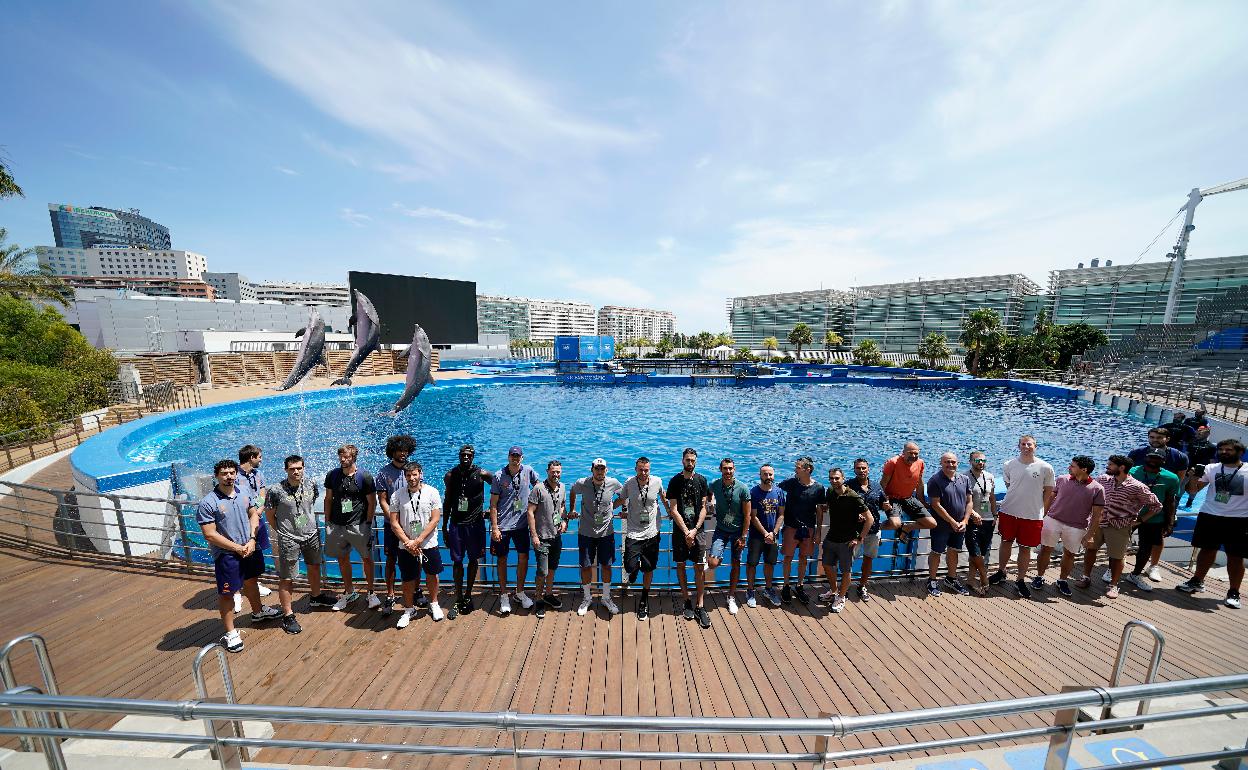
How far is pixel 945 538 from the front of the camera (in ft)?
18.0

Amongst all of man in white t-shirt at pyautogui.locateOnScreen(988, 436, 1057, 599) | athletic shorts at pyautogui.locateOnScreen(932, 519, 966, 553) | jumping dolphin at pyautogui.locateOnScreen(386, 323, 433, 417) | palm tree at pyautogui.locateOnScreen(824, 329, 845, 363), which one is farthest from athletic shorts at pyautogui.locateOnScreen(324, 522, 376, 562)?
palm tree at pyautogui.locateOnScreen(824, 329, 845, 363)

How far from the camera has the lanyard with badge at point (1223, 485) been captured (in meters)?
5.18

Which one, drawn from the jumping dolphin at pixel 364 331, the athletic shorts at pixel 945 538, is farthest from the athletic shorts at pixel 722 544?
the jumping dolphin at pixel 364 331

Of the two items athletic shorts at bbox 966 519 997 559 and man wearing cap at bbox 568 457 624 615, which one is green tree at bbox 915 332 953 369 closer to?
athletic shorts at bbox 966 519 997 559

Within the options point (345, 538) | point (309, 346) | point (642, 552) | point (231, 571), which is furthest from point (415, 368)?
point (642, 552)

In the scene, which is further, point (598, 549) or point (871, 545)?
point (871, 545)

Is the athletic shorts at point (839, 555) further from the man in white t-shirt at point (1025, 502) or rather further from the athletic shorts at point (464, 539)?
the athletic shorts at point (464, 539)

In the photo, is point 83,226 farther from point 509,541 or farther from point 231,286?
point 509,541

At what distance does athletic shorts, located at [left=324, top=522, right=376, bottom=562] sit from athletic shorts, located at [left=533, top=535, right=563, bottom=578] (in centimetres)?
209

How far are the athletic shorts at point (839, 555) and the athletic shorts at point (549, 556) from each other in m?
3.26

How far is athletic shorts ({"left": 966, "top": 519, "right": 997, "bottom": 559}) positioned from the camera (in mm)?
5438

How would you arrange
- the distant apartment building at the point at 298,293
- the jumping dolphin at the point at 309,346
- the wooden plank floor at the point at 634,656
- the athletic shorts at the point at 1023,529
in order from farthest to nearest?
the distant apartment building at the point at 298,293 < the jumping dolphin at the point at 309,346 < the athletic shorts at the point at 1023,529 < the wooden plank floor at the point at 634,656

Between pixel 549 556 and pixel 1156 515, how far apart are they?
7.71 metres

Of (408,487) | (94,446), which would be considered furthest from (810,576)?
(94,446)
